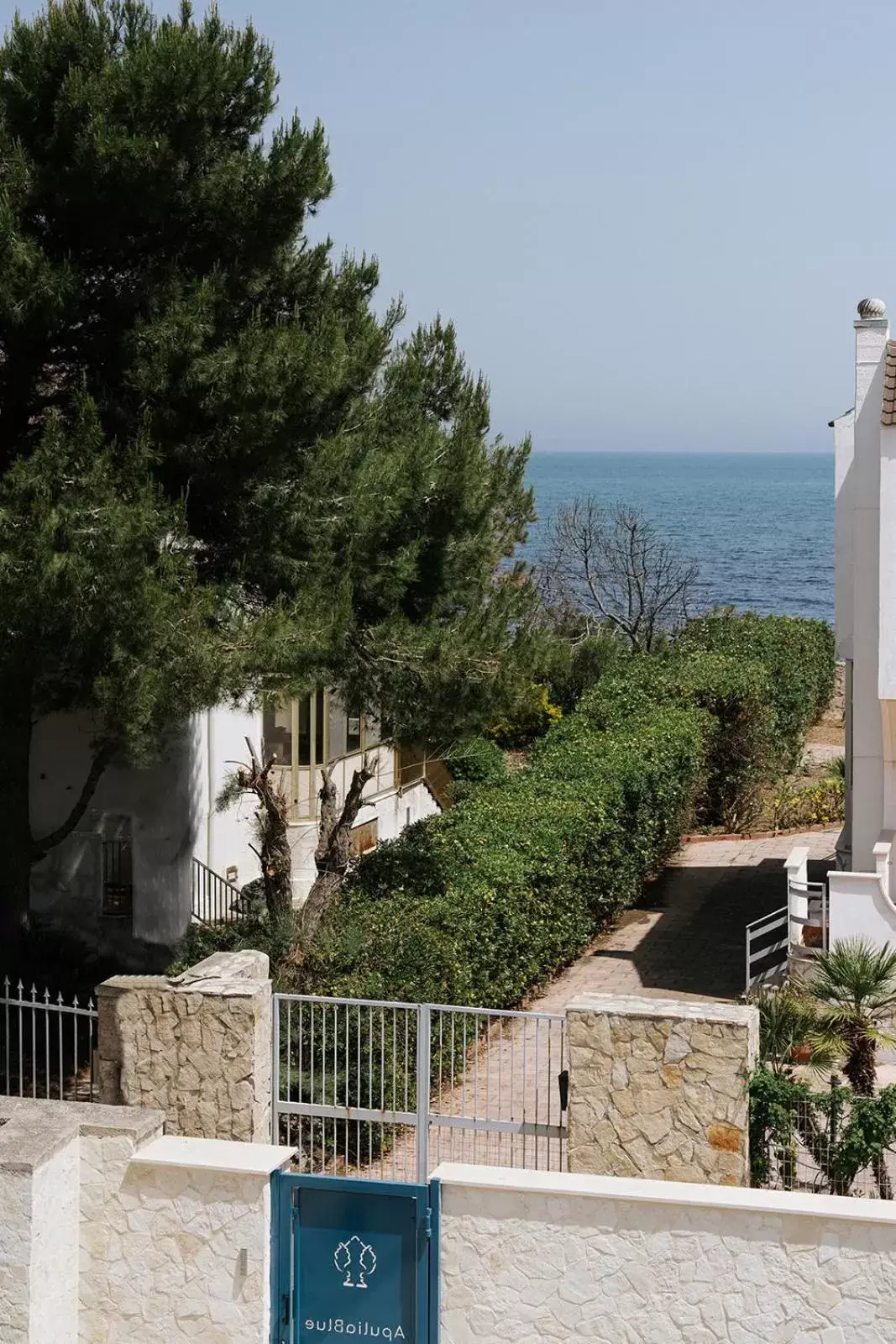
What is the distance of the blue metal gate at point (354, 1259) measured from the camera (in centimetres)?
898

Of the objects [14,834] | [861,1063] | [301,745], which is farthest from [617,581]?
[861,1063]

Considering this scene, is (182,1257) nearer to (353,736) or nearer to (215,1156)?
(215,1156)

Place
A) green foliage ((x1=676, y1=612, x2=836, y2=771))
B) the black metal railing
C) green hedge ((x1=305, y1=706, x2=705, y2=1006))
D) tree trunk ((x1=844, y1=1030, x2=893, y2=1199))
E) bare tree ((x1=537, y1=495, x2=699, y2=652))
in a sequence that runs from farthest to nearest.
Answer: bare tree ((x1=537, y1=495, x2=699, y2=652)), green foliage ((x1=676, y1=612, x2=836, y2=771)), the black metal railing, green hedge ((x1=305, y1=706, x2=705, y2=1006)), tree trunk ((x1=844, y1=1030, x2=893, y2=1199))

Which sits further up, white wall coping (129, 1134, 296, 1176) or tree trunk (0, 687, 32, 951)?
tree trunk (0, 687, 32, 951)

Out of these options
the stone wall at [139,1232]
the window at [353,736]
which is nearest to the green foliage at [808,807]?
the window at [353,736]

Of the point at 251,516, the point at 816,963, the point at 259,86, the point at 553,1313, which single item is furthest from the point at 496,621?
the point at 553,1313

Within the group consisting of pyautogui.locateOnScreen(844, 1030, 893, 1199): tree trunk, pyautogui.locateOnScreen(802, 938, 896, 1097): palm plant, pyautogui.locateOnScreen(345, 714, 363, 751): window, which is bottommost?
pyautogui.locateOnScreen(844, 1030, 893, 1199): tree trunk

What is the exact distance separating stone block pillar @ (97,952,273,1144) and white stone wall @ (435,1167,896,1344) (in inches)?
73.6

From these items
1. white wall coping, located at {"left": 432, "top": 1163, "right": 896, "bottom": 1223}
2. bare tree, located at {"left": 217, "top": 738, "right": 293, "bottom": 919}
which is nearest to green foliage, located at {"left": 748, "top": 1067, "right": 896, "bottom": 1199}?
white wall coping, located at {"left": 432, "top": 1163, "right": 896, "bottom": 1223}

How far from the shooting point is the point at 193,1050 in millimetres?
10375

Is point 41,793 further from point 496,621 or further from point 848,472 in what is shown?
point 848,472

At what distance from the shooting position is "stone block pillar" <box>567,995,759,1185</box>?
9.91m

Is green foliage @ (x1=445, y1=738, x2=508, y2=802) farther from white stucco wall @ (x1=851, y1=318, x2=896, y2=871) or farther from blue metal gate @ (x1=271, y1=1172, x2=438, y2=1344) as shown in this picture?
Result: blue metal gate @ (x1=271, y1=1172, x2=438, y2=1344)

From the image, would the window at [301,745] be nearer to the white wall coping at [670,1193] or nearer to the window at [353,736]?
the window at [353,736]
